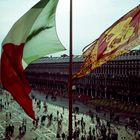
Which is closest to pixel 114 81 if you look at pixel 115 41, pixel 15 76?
pixel 115 41

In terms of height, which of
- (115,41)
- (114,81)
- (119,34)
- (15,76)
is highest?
(114,81)

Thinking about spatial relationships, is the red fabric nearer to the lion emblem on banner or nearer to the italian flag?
the italian flag

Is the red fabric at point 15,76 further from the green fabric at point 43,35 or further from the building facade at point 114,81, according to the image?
the building facade at point 114,81

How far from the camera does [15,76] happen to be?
1094 centimetres

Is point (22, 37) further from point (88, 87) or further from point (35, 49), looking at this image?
point (88, 87)

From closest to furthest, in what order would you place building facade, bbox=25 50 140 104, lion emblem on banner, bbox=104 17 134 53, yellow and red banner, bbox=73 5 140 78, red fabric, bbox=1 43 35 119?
red fabric, bbox=1 43 35 119, yellow and red banner, bbox=73 5 140 78, lion emblem on banner, bbox=104 17 134 53, building facade, bbox=25 50 140 104

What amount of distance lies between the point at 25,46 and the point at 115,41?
8.90 ft

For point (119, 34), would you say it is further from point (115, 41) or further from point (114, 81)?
point (114, 81)

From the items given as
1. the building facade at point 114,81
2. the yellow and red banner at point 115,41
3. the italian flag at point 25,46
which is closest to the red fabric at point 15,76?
the italian flag at point 25,46

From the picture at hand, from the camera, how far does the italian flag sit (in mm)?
10781

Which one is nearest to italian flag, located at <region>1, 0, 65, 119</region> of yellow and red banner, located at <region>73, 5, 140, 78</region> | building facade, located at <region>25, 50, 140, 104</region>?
yellow and red banner, located at <region>73, 5, 140, 78</region>

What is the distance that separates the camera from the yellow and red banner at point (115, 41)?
36.8ft

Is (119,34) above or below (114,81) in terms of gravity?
below

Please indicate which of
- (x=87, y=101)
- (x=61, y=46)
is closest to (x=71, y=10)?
(x=61, y=46)
